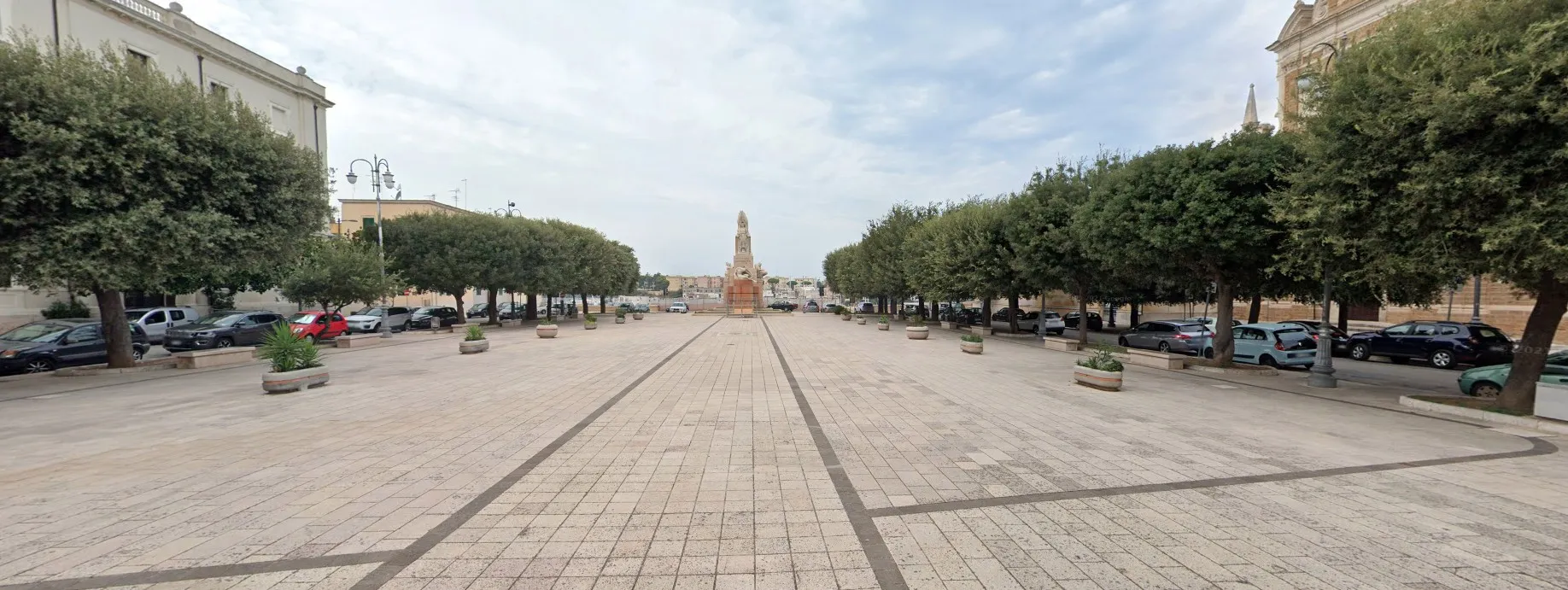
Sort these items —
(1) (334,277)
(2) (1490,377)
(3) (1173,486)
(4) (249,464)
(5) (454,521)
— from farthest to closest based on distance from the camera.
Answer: (1) (334,277) < (2) (1490,377) < (4) (249,464) < (3) (1173,486) < (5) (454,521)

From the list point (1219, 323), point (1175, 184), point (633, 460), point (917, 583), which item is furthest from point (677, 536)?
point (1219, 323)

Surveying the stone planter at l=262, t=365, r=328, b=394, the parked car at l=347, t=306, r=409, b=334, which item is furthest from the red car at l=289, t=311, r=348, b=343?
the stone planter at l=262, t=365, r=328, b=394

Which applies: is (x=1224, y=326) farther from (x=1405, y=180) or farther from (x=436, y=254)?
(x=436, y=254)

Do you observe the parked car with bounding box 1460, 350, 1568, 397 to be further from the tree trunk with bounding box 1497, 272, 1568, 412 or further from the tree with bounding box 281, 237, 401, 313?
the tree with bounding box 281, 237, 401, 313

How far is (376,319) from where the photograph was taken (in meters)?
28.9

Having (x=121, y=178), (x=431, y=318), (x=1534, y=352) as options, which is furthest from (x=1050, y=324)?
(x=431, y=318)

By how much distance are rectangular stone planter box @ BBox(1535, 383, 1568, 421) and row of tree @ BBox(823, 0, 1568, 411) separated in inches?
26.9

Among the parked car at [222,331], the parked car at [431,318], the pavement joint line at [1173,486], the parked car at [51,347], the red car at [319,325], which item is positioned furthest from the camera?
the parked car at [431,318]

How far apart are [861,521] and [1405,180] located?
31.7 ft

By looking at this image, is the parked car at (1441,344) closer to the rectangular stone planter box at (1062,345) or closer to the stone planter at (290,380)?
the rectangular stone planter box at (1062,345)

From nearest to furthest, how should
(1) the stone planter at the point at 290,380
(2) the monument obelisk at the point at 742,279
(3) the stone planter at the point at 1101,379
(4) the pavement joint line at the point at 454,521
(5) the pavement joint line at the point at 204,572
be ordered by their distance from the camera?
(5) the pavement joint line at the point at 204,572
(4) the pavement joint line at the point at 454,521
(1) the stone planter at the point at 290,380
(3) the stone planter at the point at 1101,379
(2) the monument obelisk at the point at 742,279

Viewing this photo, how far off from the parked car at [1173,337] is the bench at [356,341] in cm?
2747

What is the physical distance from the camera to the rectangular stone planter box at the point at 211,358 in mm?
14664

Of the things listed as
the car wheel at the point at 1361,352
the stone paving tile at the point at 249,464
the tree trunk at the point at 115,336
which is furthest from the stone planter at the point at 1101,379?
the tree trunk at the point at 115,336
